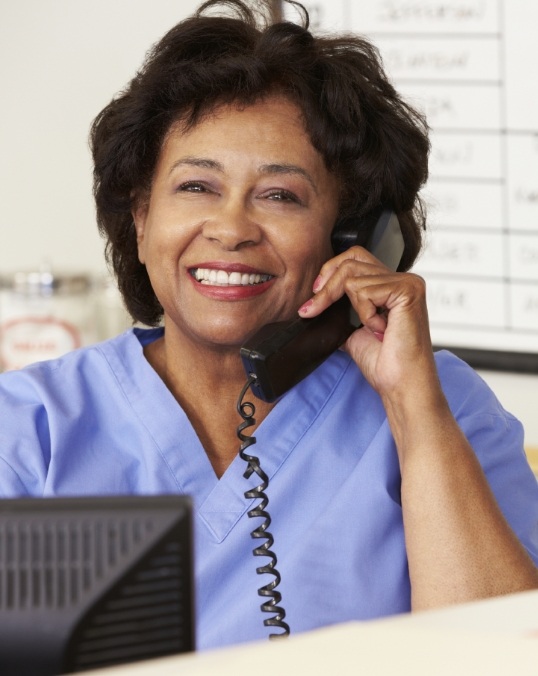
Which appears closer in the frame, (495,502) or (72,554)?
(72,554)

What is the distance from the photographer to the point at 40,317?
90.1 inches

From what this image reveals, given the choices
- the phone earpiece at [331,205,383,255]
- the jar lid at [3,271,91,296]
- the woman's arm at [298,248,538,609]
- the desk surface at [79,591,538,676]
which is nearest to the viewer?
the desk surface at [79,591,538,676]

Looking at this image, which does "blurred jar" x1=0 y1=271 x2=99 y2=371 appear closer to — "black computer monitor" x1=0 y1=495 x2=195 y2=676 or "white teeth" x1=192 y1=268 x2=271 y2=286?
"white teeth" x1=192 y1=268 x2=271 y2=286

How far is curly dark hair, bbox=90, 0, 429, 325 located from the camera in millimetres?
1408

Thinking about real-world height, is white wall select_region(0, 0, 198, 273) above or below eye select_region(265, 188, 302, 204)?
above

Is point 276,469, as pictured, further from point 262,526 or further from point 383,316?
point 383,316

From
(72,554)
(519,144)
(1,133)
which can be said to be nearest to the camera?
(72,554)

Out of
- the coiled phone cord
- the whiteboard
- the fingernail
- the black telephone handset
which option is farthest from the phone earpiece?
the whiteboard

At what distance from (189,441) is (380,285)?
0.28m

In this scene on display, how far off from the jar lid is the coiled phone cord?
0.97m

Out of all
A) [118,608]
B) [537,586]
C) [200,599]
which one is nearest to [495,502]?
[537,586]

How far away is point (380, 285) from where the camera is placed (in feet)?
4.50

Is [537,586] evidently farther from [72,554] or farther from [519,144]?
[519,144]

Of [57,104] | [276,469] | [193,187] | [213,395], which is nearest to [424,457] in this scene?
[276,469]
